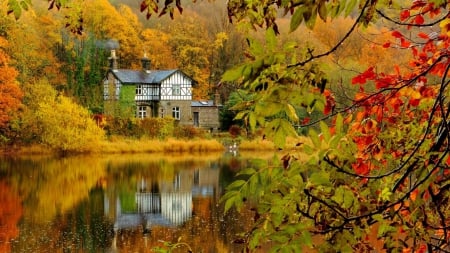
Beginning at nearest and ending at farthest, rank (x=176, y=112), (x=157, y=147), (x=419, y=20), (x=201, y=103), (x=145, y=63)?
(x=419, y=20) < (x=157, y=147) < (x=176, y=112) < (x=201, y=103) < (x=145, y=63)

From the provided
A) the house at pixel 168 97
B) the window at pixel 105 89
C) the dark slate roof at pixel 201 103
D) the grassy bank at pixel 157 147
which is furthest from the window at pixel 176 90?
the grassy bank at pixel 157 147

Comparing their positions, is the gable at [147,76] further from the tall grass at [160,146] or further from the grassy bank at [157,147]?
the tall grass at [160,146]

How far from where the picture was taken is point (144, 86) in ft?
117

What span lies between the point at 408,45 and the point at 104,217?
10545 mm

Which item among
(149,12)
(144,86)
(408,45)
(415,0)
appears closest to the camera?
(149,12)

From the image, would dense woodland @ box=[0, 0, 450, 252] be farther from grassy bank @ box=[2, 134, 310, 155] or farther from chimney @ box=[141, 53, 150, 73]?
chimney @ box=[141, 53, 150, 73]

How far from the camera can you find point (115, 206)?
14.5m

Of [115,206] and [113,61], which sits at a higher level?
[113,61]

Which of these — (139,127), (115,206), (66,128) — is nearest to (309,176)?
(115,206)

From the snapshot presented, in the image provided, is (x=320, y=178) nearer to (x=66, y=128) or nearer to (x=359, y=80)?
(x=359, y=80)

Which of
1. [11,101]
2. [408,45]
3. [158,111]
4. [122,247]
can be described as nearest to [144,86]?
[158,111]

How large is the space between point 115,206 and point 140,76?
71.9 feet

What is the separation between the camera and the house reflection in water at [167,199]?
42.5ft

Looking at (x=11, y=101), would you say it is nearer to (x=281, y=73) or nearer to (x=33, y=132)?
(x=33, y=132)
